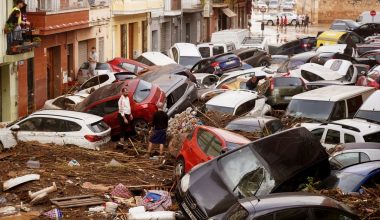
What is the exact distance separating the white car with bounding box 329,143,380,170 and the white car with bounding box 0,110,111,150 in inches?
248

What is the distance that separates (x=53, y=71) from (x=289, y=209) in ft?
78.1

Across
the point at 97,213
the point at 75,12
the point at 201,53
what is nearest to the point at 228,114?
the point at 97,213

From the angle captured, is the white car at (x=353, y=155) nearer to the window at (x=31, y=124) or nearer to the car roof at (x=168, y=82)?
the window at (x=31, y=124)

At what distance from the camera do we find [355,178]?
1398cm

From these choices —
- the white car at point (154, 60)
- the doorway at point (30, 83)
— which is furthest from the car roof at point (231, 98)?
the white car at point (154, 60)

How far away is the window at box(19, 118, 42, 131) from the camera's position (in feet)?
64.8

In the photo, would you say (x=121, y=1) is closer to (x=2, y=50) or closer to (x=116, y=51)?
(x=116, y=51)

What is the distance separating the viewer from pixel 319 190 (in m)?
12.9

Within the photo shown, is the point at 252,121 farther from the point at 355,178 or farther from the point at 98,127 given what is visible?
the point at 355,178

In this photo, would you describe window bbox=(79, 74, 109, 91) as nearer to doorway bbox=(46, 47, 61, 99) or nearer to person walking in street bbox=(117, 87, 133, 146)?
doorway bbox=(46, 47, 61, 99)

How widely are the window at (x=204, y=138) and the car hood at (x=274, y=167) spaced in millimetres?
1926

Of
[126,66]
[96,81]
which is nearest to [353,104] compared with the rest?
[96,81]

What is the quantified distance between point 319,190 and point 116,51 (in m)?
28.7

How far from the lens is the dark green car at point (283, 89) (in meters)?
24.7
